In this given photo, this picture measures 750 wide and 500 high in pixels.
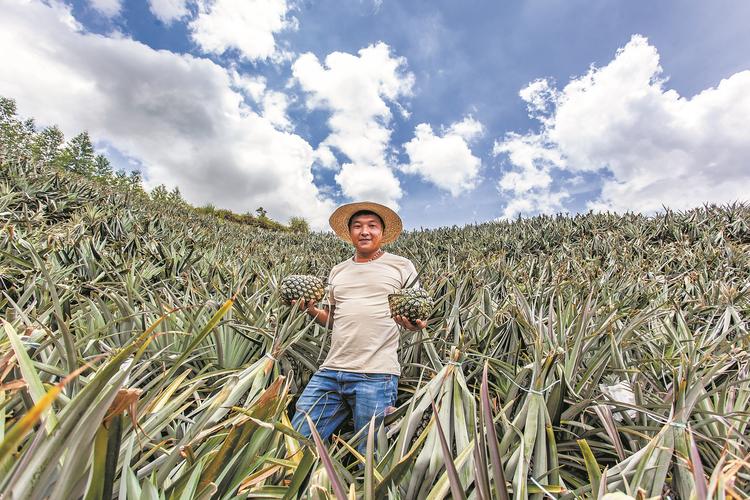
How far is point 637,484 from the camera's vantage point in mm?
909

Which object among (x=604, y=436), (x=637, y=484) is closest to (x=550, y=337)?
(x=604, y=436)

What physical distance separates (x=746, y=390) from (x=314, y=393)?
1833mm

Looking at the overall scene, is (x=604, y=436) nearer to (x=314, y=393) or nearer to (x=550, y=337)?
(x=550, y=337)

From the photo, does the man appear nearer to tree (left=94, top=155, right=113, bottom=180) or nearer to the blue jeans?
the blue jeans

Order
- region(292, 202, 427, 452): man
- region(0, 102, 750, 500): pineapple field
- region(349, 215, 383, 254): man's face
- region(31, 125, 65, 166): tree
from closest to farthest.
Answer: region(0, 102, 750, 500): pineapple field < region(292, 202, 427, 452): man < region(349, 215, 383, 254): man's face < region(31, 125, 65, 166): tree

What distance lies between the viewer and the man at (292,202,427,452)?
158 cm

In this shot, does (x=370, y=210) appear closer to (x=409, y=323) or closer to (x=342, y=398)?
(x=409, y=323)

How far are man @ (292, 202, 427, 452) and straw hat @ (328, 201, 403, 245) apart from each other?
0.12m

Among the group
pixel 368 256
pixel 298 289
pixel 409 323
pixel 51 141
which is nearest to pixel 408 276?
pixel 368 256

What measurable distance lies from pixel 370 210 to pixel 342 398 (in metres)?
1.10

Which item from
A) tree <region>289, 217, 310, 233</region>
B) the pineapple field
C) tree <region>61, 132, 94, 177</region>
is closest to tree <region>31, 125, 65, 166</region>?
tree <region>61, 132, 94, 177</region>

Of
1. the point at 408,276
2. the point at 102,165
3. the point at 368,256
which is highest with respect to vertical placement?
the point at 102,165

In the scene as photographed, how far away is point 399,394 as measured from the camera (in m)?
1.93

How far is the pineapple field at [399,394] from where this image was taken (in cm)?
70
